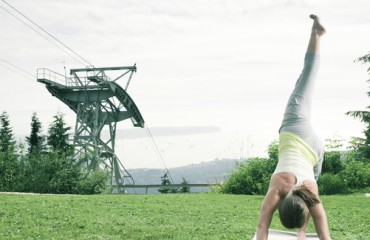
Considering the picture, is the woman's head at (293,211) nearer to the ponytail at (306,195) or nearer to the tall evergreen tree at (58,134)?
the ponytail at (306,195)

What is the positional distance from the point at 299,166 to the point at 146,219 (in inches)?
221

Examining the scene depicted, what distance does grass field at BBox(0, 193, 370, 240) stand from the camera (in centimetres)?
789

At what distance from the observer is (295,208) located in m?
3.83

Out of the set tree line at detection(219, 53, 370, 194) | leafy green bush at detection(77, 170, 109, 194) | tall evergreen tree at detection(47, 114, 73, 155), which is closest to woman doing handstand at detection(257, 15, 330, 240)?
tree line at detection(219, 53, 370, 194)

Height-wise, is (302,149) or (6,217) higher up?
(302,149)

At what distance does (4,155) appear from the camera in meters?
20.8

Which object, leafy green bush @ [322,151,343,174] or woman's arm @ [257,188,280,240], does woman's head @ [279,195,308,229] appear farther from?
leafy green bush @ [322,151,343,174]

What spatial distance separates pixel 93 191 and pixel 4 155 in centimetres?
458

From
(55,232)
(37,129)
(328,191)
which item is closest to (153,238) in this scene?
(55,232)

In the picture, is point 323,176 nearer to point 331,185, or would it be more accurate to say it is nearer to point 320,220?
point 331,185

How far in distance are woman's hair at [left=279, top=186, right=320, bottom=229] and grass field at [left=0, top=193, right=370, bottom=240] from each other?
3871 mm

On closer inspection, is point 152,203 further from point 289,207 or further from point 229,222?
point 289,207

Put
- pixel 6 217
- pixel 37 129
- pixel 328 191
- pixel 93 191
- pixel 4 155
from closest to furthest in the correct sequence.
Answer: pixel 6 217
pixel 328 191
pixel 93 191
pixel 4 155
pixel 37 129

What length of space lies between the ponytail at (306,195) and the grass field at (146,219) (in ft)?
12.5
